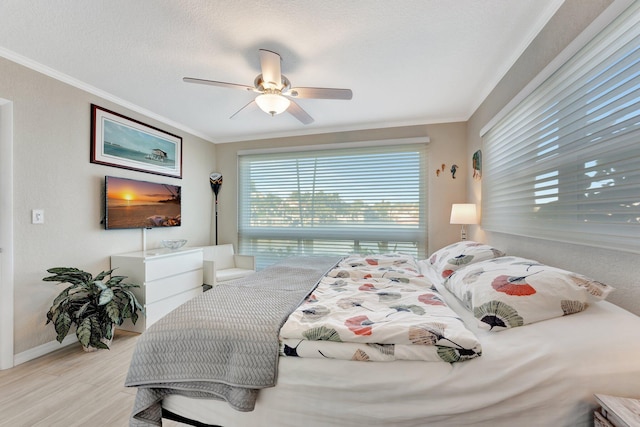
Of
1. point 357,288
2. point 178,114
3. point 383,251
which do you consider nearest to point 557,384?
point 357,288

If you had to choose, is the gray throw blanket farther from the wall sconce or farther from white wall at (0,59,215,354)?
the wall sconce

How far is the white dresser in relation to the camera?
265 centimetres

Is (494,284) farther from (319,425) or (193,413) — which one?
(193,413)

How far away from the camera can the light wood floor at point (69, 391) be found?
152 cm

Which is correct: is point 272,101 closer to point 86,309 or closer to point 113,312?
point 113,312

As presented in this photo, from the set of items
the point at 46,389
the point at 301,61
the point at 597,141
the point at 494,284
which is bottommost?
the point at 46,389

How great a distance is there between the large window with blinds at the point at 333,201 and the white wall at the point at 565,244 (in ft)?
Result: 3.92

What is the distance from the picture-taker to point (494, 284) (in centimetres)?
121

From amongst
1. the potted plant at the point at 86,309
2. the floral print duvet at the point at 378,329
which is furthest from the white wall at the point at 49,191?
the floral print duvet at the point at 378,329

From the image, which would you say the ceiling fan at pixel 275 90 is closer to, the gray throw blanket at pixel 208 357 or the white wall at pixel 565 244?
the white wall at pixel 565 244

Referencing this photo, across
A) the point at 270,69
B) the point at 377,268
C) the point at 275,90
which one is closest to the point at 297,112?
the point at 275,90

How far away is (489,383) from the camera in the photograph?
0.90m

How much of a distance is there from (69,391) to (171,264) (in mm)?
1328

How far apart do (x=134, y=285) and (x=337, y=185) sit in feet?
8.74
